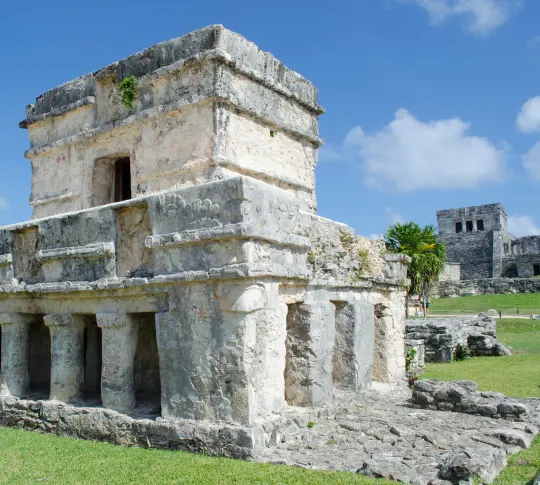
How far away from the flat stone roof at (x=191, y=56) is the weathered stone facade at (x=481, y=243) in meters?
35.3

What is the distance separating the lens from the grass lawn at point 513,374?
5.23 metres

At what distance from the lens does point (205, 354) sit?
5.82 m

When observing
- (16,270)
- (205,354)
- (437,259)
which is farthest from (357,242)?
(437,259)

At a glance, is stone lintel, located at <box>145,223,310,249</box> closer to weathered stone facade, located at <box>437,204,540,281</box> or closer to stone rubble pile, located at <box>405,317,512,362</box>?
stone rubble pile, located at <box>405,317,512,362</box>

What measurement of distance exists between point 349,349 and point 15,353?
15.2 feet

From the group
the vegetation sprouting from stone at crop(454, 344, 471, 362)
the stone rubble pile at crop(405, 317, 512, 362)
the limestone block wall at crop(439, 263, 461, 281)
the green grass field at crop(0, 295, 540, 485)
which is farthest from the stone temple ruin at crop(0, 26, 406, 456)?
the limestone block wall at crop(439, 263, 461, 281)

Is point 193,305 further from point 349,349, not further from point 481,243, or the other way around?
point 481,243

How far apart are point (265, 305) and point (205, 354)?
2.61ft

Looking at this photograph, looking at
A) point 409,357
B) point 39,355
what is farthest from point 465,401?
point 39,355

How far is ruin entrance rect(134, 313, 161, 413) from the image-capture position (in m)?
7.59

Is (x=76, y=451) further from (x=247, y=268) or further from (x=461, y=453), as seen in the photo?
(x=461, y=453)

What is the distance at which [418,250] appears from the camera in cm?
2584

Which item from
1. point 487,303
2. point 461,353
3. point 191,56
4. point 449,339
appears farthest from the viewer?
point 487,303

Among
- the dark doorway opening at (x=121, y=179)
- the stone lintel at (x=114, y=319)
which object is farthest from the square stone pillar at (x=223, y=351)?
the dark doorway opening at (x=121, y=179)
